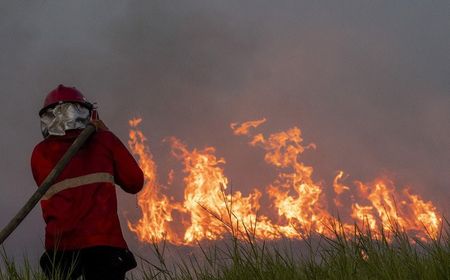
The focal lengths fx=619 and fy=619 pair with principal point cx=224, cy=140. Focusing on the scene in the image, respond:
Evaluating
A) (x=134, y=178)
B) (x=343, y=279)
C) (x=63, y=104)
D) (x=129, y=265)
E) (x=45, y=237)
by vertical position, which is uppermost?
(x=63, y=104)

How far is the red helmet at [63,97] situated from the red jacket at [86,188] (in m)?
0.30

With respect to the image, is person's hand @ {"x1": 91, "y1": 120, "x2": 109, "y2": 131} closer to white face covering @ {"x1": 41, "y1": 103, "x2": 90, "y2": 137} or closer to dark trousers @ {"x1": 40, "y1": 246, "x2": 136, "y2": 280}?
white face covering @ {"x1": 41, "y1": 103, "x2": 90, "y2": 137}

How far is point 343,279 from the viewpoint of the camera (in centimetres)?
416

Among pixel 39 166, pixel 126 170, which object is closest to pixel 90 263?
pixel 126 170

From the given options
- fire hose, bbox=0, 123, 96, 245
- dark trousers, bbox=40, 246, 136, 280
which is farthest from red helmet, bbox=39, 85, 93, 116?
dark trousers, bbox=40, 246, 136, 280

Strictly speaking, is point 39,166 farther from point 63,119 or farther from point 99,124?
point 99,124

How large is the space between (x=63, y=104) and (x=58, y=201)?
956 millimetres

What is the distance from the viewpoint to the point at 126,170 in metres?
5.72

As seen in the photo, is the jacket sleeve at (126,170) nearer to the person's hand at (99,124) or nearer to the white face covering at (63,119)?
the person's hand at (99,124)

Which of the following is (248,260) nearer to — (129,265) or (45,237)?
(129,265)

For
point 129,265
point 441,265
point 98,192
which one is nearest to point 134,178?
point 98,192

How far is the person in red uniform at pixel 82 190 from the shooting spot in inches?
210

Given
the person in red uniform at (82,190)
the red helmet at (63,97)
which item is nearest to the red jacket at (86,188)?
the person in red uniform at (82,190)

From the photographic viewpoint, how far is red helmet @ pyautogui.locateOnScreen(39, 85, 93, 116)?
5.83 m
